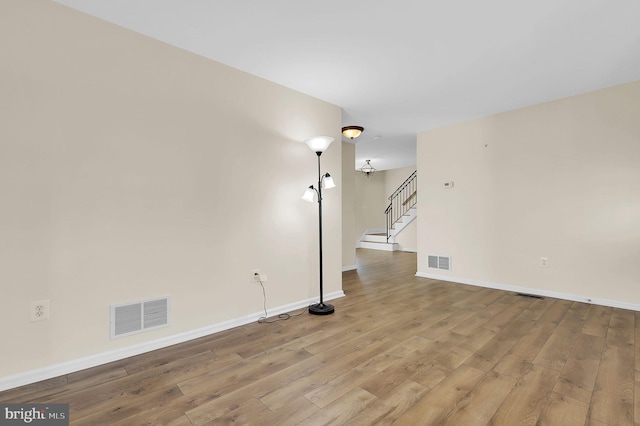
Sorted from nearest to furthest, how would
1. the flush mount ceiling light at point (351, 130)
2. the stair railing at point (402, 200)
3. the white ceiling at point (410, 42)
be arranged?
the white ceiling at point (410, 42) → the flush mount ceiling light at point (351, 130) → the stair railing at point (402, 200)

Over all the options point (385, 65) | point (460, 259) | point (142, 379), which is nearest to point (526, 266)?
point (460, 259)

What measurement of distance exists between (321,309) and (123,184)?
2.38 meters

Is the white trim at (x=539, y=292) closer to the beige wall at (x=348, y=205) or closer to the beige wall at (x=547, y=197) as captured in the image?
the beige wall at (x=547, y=197)

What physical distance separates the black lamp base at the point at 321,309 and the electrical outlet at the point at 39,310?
7.65ft

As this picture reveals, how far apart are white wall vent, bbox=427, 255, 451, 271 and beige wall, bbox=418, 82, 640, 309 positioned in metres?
0.09

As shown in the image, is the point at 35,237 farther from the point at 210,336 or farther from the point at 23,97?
the point at 210,336

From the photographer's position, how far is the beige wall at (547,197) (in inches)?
137

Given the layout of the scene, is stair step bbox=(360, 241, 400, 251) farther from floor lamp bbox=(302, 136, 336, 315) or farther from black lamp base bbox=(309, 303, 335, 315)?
black lamp base bbox=(309, 303, 335, 315)

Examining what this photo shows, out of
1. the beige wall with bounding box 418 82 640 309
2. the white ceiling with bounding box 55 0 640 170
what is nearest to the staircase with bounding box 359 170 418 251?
the beige wall with bounding box 418 82 640 309

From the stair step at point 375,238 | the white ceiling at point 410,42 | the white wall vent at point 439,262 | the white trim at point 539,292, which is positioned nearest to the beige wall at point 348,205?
the white trim at point 539,292

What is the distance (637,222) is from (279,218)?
4306 millimetres

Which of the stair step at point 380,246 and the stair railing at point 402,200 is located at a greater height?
the stair railing at point 402,200

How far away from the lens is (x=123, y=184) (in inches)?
91.9

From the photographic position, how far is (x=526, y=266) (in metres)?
4.17
